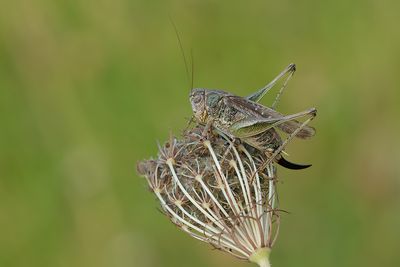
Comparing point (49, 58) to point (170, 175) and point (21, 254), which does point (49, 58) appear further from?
point (170, 175)

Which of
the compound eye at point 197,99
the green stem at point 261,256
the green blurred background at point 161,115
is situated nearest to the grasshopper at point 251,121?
the compound eye at point 197,99

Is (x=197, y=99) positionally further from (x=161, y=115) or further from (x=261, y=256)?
(x=161, y=115)

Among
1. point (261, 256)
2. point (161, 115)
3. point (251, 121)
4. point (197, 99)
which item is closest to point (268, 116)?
point (251, 121)

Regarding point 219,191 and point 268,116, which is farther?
point 268,116

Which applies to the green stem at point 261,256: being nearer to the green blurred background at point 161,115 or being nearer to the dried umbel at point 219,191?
the dried umbel at point 219,191

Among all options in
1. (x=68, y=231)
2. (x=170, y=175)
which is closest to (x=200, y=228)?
(x=170, y=175)
